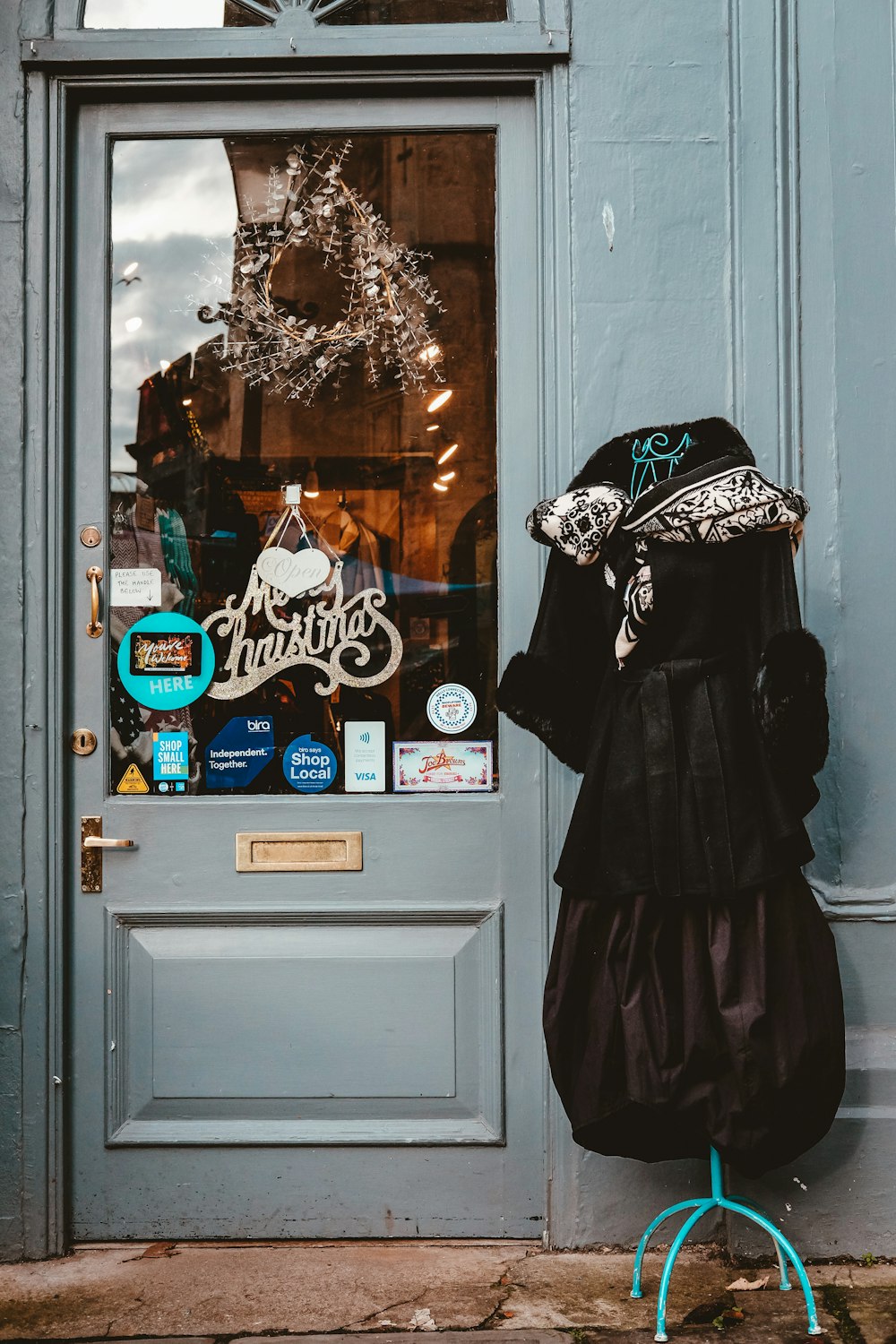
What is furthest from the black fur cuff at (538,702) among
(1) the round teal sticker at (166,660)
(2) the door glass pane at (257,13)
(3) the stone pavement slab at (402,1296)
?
(2) the door glass pane at (257,13)

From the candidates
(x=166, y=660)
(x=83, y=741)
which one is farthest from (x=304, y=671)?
(x=83, y=741)

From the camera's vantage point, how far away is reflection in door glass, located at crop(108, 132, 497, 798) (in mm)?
3131

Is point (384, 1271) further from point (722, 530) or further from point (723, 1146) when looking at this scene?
point (722, 530)

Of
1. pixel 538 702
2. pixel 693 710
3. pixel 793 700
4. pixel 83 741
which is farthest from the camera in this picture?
pixel 83 741

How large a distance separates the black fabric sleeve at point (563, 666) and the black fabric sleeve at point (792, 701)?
0.39 m

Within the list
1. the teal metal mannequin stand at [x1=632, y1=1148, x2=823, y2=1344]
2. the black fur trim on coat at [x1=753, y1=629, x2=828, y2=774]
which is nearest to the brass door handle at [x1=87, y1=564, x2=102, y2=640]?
the black fur trim on coat at [x1=753, y1=629, x2=828, y2=774]

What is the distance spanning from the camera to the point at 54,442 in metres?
3.04

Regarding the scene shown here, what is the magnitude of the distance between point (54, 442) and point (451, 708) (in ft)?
4.34

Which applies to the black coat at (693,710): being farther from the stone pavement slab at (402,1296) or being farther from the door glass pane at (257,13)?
the door glass pane at (257,13)

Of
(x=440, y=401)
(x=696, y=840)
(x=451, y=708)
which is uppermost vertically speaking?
(x=440, y=401)

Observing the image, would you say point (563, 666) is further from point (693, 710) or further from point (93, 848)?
point (93, 848)

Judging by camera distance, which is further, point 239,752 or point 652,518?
point 239,752

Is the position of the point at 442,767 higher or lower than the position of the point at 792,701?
lower

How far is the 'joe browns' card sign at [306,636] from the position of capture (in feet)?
10.3
